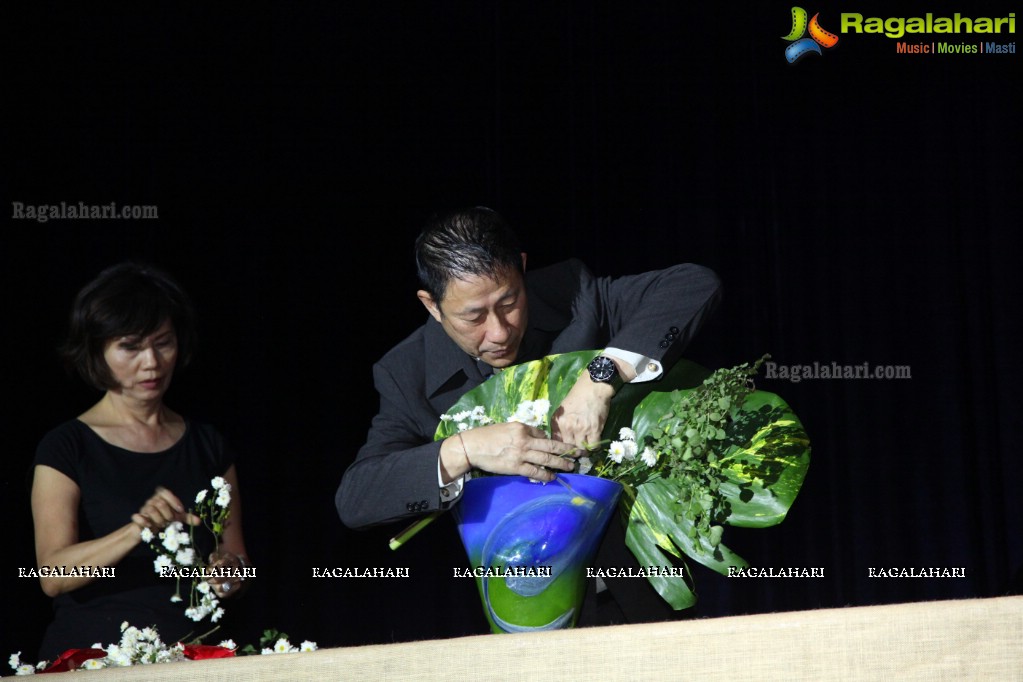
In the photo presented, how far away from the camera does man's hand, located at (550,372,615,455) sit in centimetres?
200

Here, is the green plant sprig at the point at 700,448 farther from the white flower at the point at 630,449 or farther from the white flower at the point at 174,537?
the white flower at the point at 174,537

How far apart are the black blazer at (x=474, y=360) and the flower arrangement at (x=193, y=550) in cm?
33

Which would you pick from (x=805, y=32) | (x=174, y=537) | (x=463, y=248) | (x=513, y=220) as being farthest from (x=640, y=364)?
(x=805, y=32)

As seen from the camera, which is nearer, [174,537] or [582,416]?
[582,416]

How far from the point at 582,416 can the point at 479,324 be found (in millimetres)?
889

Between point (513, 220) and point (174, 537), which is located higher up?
point (513, 220)

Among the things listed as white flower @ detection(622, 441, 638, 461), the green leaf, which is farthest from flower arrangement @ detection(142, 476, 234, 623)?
the green leaf

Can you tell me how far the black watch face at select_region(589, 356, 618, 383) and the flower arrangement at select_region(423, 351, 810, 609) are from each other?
0.11m

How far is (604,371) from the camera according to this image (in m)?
2.18

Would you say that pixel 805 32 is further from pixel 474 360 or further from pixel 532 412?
pixel 532 412

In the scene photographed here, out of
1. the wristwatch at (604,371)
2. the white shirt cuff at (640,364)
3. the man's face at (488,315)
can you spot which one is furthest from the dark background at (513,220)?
the wristwatch at (604,371)

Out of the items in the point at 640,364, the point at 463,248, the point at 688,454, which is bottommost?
the point at 688,454

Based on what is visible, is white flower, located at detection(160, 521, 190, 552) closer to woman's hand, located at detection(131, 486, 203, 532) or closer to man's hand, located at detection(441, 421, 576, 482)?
woman's hand, located at detection(131, 486, 203, 532)

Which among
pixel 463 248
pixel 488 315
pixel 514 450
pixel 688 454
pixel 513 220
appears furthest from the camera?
pixel 513 220
